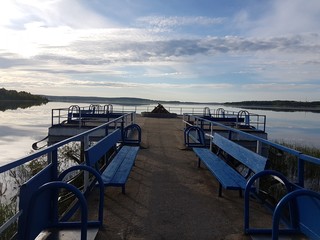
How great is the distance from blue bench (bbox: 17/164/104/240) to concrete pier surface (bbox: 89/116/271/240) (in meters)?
0.39

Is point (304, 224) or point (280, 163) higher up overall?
point (304, 224)

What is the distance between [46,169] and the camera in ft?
13.1

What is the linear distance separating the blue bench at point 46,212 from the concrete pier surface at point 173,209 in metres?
0.39

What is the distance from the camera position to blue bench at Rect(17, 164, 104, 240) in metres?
3.41

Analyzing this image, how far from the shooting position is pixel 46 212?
4.11m

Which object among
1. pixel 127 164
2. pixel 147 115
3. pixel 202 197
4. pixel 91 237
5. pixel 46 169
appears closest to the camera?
pixel 46 169

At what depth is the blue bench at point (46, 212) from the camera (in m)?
3.41

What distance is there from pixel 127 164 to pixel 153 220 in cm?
224

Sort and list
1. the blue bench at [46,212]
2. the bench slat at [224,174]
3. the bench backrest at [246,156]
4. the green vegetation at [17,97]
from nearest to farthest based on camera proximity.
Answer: the blue bench at [46,212] < the bench backrest at [246,156] < the bench slat at [224,174] < the green vegetation at [17,97]

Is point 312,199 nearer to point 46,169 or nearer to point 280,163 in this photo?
point 46,169

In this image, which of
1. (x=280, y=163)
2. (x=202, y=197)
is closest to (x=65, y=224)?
(x=202, y=197)

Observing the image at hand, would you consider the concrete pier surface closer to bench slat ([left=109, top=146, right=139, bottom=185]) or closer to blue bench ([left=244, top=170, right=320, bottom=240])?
bench slat ([left=109, top=146, right=139, bottom=185])

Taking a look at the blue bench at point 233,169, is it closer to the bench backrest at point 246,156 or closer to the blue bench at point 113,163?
the bench backrest at point 246,156

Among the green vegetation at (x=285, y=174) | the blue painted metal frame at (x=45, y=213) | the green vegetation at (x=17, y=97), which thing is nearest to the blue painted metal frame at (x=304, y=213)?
the blue painted metal frame at (x=45, y=213)
